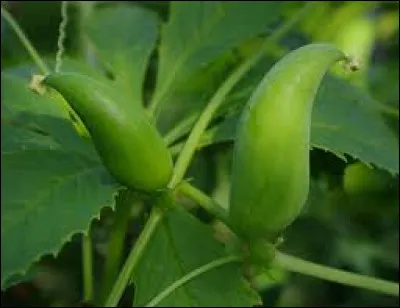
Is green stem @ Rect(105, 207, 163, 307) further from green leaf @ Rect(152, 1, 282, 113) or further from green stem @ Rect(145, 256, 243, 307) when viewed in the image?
green leaf @ Rect(152, 1, 282, 113)

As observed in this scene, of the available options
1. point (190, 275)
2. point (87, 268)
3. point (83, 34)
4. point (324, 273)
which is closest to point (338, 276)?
point (324, 273)

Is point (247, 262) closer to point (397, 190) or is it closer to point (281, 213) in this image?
point (281, 213)

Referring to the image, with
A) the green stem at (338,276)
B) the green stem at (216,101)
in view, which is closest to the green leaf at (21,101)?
the green stem at (216,101)

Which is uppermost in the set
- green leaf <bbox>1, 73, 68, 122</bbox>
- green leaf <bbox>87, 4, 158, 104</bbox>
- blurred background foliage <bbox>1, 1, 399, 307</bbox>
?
green leaf <bbox>87, 4, 158, 104</bbox>

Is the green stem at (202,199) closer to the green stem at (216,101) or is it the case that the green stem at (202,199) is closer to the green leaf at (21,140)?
the green stem at (216,101)

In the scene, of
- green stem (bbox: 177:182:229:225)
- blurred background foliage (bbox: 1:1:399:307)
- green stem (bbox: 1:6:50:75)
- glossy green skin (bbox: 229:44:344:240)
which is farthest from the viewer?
blurred background foliage (bbox: 1:1:399:307)

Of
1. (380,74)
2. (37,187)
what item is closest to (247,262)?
(37,187)

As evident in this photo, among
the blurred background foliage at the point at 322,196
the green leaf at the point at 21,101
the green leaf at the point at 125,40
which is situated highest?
the green leaf at the point at 125,40

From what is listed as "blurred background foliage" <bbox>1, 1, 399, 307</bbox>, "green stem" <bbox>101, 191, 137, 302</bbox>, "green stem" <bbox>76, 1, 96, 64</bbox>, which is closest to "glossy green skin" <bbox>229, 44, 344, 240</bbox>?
"green stem" <bbox>101, 191, 137, 302</bbox>
